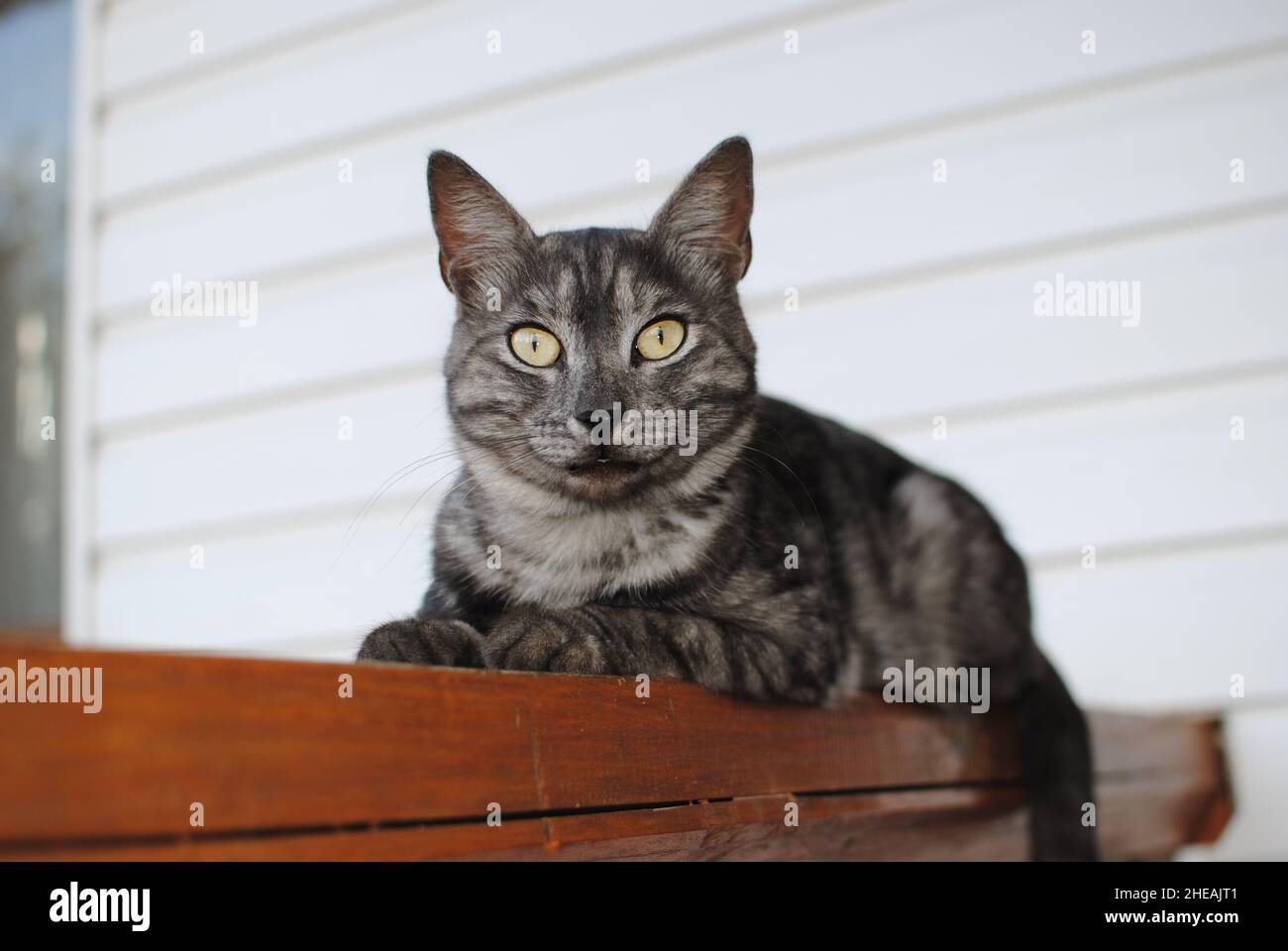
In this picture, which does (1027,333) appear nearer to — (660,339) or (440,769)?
(660,339)

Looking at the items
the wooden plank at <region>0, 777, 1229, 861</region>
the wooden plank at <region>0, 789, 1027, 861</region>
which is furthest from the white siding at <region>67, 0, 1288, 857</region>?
the wooden plank at <region>0, 789, 1027, 861</region>

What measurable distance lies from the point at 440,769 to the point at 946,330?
71.1 inches

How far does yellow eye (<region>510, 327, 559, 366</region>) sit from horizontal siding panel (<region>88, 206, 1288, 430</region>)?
21.2 inches

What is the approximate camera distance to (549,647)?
1192 mm

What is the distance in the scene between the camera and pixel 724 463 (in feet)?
5.07

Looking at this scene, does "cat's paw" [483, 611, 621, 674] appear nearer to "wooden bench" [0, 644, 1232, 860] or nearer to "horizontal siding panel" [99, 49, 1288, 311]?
"wooden bench" [0, 644, 1232, 860]

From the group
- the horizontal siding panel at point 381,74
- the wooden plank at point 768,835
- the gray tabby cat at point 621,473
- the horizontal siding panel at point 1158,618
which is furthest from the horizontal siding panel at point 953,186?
the wooden plank at point 768,835

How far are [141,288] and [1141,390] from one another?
2483mm

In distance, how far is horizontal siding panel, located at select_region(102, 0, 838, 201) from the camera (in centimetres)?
267

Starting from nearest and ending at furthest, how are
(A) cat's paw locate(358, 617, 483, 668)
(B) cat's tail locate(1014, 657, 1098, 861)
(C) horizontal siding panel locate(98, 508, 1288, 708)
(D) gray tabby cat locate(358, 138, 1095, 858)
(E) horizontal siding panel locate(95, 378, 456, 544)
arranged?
(A) cat's paw locate(358, 617, 483, 668), (D) gray tabby cat locate(358, 138, 1095, 858), (B) cat's tail locate(1014, 657, 1098, 861), (C) horizontal siding panel locate(98, 508, 1288, 708), (E) horizontal siding panel locate(95, 378, 456, 544)

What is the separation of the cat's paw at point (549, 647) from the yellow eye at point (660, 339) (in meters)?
0.35

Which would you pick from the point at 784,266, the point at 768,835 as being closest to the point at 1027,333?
the point at 784,266
